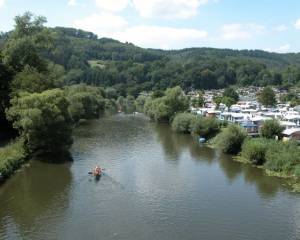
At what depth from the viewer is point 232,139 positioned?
151 ft

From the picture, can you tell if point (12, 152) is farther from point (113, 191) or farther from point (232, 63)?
point (232, 63)

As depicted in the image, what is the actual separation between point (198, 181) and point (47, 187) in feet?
39.6

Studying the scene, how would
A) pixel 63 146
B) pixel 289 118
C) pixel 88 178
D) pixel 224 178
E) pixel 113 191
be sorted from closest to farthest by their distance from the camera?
pixel 113 191 → pixel 88 178 → pixel 224 178 → pixel 63 146 → pixel 289 118

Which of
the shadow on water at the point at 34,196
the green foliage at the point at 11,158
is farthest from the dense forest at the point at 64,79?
the shadow on water at the point at 34,196

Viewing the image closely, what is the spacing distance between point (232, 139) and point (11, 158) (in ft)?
73.3

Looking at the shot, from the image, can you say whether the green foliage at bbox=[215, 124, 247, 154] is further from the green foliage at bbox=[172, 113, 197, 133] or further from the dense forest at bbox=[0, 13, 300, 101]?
the dense forest at bbox=[0, 13, 300, 101]

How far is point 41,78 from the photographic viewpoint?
50.6 metres

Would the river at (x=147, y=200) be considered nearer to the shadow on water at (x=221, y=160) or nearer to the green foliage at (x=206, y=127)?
the shadow on water at (x=221, y=160)

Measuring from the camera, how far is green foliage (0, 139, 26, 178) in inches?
1344

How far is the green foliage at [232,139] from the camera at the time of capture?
45750mm

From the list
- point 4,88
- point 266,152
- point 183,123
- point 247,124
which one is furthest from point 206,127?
point 4,88

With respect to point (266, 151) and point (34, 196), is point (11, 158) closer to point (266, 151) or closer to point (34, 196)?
point (34, 196)

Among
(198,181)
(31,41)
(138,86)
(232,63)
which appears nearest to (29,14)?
(31,41)

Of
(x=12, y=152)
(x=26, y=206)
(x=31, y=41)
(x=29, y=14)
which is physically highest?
(x=29, y=14)
